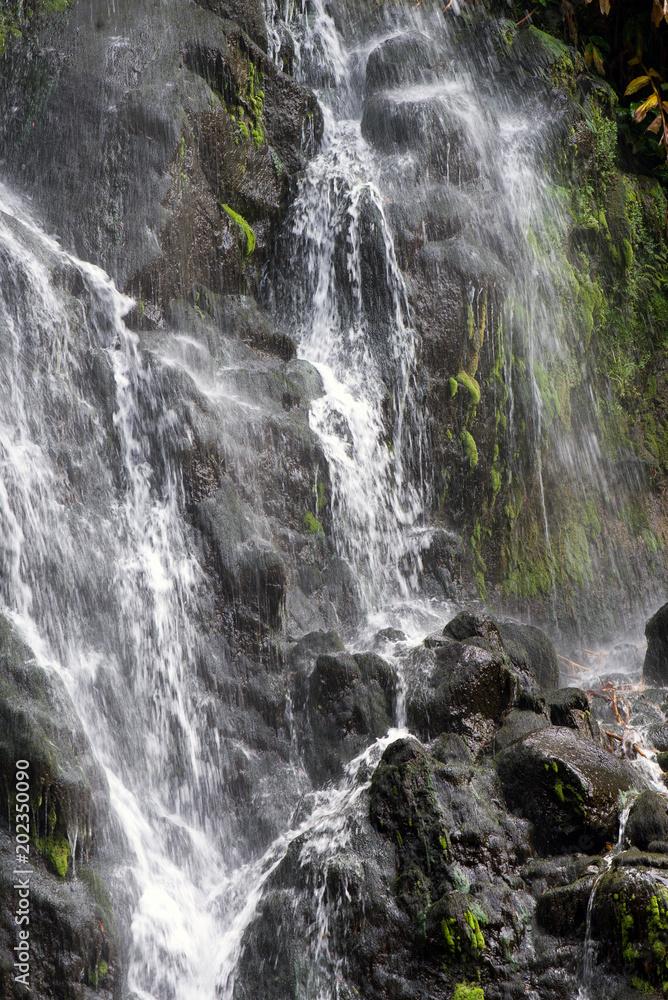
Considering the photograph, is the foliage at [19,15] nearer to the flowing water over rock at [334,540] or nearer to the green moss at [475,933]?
the flowing water over rock at [334,540]

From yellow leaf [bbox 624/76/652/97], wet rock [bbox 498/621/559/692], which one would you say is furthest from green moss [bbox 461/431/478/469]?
yellow leaf [bbox 624/76/652/97]

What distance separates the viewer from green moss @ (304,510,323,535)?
788 centimetres

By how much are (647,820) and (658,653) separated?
2.93 metres

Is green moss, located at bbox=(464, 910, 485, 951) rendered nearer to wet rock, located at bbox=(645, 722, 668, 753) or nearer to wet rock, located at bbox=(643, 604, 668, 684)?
wet rock, located at bbox=(645, 722, 668, 753)

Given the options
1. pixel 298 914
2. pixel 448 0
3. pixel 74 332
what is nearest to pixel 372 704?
pixel 298 914

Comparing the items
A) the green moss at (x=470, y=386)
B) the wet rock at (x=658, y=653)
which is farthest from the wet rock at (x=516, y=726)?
the green moss at (x=470, y=386)

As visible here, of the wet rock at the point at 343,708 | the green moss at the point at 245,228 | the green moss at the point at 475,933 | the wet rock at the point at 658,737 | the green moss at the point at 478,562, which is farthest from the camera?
the green moss at the point at 245,228

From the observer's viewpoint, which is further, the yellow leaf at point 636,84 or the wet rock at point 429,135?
the yellow leaf at point 636,84

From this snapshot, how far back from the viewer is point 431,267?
30.6 feet

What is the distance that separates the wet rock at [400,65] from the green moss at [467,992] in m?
9.81

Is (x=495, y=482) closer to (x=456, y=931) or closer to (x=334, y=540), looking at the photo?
(x=334, y=540)

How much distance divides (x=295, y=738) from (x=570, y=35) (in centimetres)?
1045

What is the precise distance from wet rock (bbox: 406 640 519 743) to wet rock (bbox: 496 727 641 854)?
61cm

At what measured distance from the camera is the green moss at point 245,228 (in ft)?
29.8
